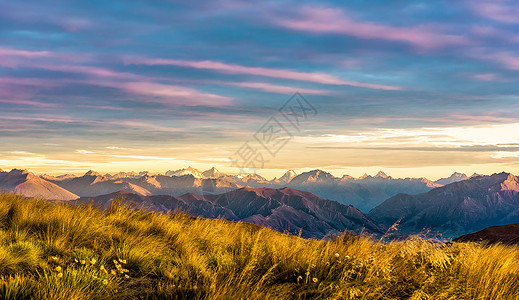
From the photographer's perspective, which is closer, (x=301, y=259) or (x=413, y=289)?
(x=413, y=289)

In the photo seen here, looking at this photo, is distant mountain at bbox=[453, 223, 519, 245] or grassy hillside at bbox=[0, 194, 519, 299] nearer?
grassy hillside at bbox=[0, 194, 519, 299]

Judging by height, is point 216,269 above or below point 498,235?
above

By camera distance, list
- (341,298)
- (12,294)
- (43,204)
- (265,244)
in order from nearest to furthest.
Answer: (12,294)
(341,298)
(265,244)
(43,204)

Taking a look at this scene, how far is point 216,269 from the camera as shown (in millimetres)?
6980

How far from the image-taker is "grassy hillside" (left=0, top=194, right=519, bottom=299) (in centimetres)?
545

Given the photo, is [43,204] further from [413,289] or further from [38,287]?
[413,289]

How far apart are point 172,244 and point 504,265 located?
7.72 meters

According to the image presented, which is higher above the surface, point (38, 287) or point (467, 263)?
point (38, 287)

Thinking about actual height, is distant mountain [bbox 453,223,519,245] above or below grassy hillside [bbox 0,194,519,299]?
below

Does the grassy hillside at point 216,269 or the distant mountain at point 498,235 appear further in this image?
the distant mountain at point 498,235

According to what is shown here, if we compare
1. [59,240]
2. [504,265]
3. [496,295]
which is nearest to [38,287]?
[59,240]

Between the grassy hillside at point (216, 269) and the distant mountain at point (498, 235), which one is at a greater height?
the grassy hillside at point (216, 269)

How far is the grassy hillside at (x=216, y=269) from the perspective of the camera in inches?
215

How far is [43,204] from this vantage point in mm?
12328
